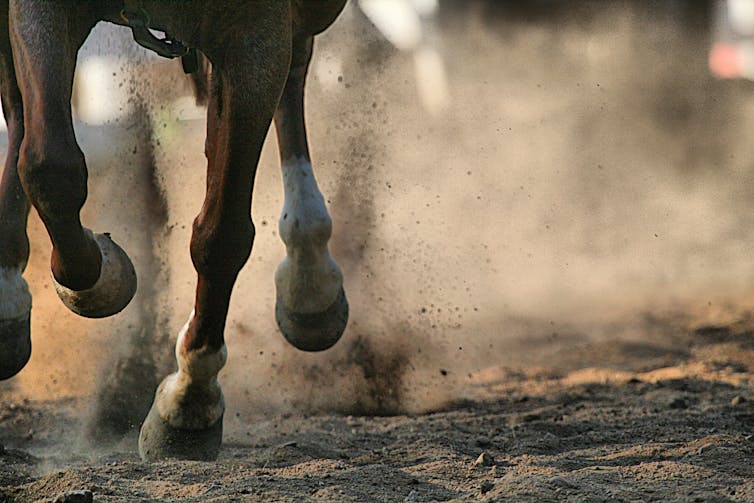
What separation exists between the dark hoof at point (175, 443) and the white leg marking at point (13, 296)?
55 cm

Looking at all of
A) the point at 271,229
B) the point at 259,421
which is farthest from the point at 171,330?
the point at 271,229

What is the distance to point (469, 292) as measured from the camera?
6285mm

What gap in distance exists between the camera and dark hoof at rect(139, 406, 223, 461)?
3.30 meters

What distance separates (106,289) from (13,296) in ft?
1.33

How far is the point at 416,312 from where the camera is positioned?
559cm

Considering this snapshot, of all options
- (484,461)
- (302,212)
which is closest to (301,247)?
(302,212)

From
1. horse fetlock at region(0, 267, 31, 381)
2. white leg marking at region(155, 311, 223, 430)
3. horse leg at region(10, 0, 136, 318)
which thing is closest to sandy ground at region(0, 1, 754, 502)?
white leg marking at region(155, 311, 223, 430)

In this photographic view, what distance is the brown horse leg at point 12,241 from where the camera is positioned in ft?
11.1

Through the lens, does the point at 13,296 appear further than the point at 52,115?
Yes

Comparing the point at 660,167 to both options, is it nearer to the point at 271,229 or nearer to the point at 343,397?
the point at 271,229

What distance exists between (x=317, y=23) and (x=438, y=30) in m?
4.60

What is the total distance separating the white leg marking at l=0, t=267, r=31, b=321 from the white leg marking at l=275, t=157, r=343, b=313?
3.52 ft

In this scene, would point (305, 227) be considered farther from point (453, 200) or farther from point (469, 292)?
point (453, 200)

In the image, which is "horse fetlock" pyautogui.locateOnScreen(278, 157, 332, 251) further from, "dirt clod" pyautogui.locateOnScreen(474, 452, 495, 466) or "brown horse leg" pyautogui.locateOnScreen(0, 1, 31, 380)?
"dirt clod" pyautogui.locateOnScreen(474, 452, 495, 466)
